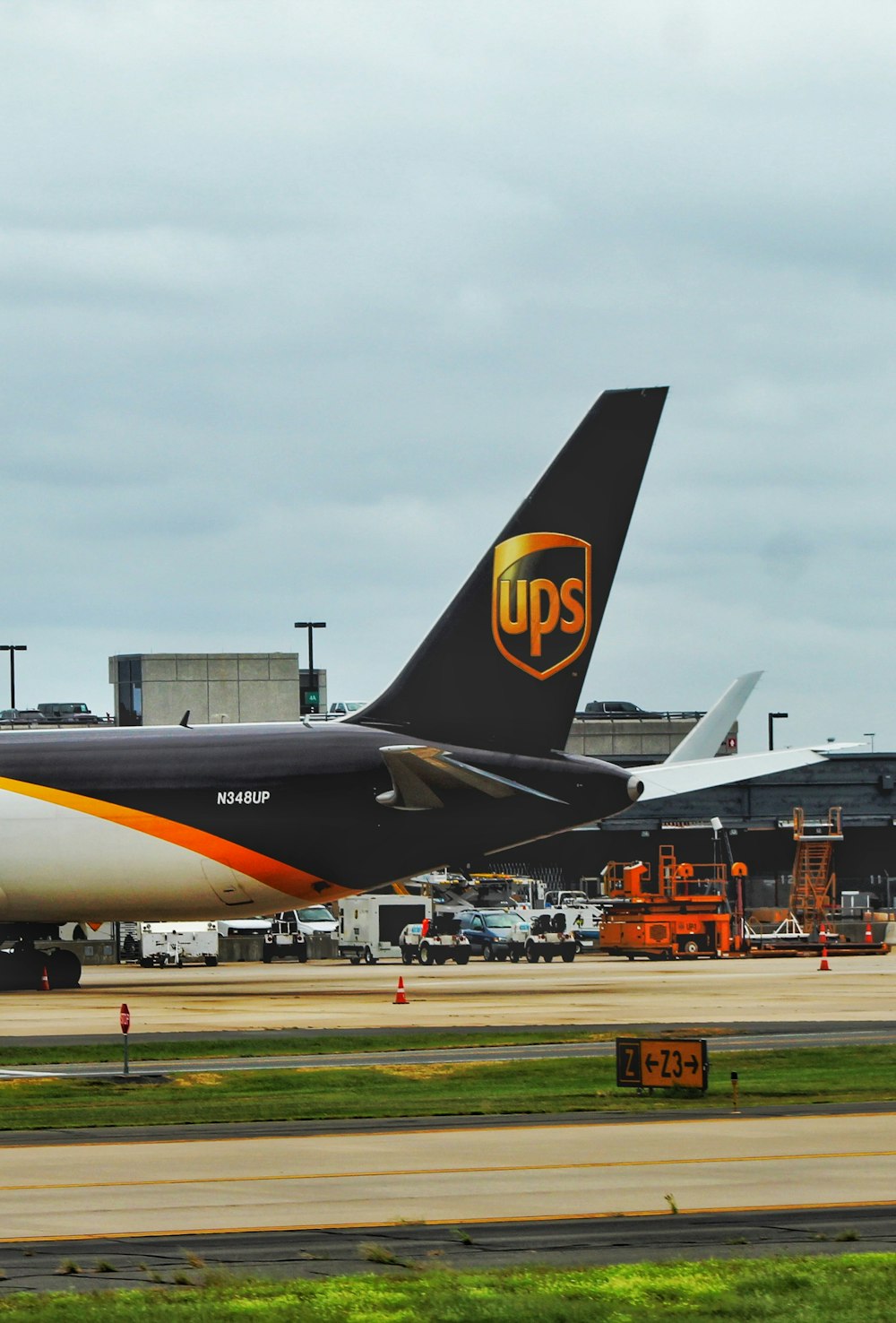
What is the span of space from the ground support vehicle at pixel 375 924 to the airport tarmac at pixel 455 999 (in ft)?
25.6

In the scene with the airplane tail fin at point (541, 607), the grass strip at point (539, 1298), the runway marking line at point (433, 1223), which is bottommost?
the runway marking line at point (433, 1223)

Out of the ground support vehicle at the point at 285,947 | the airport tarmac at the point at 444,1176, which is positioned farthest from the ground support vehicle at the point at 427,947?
the airport tarmac at the point at 444,1176

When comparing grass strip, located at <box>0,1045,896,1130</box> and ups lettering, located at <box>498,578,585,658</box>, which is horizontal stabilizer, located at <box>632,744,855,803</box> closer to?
ups lettering, located at <box>498,578,585,658</box>

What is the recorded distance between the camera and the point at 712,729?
60094mm

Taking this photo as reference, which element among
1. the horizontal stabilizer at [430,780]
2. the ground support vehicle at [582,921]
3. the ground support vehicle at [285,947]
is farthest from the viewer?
the ground support vehicle at [582,921]

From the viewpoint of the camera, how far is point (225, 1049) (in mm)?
36625

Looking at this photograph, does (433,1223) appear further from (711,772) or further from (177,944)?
(177,944)

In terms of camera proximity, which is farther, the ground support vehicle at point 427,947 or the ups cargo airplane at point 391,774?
the ground support vehicle at point 427,947

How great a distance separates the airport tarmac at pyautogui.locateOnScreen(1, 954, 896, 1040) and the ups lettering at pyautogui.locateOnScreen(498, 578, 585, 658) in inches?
366

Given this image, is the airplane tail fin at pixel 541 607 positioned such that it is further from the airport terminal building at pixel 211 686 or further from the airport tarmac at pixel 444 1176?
the airport terminal building at pixel 211 686

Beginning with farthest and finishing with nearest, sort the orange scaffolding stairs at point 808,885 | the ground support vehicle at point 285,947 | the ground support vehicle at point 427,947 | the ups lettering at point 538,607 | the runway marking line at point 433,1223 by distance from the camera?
1. the orange scaffolding stairs at point 808,885
2. the ground support vehicle at point 285,947
3. the ground support vehicle at point 427,947
4. the ups lettering at point 538,607
5. the runway marking line at point 433,1223

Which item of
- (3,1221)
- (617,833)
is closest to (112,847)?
(3,1221)

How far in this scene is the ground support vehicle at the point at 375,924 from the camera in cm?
8462

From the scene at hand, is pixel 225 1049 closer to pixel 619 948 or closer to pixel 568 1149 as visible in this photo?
pixel 568 1149
